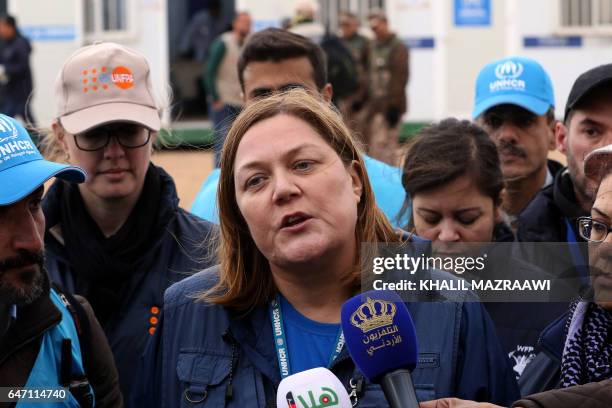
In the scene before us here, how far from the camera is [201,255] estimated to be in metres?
4.61

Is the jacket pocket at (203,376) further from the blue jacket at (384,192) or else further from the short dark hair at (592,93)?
the short dark hair at (592,93)

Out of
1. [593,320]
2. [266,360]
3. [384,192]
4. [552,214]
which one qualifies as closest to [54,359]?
[266,360]

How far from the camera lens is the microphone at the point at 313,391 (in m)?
2.74

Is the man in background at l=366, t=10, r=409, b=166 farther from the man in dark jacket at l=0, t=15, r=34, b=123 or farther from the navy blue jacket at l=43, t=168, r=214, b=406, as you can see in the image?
the navy blue jacket at l=43, t=168, r=214, b=406

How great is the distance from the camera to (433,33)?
18688mm

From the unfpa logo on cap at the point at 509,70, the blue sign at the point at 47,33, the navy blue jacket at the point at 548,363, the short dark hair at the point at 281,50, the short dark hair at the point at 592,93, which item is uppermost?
the blue sign at the point at 47,33

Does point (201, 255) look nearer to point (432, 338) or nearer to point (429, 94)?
point (432, 338)

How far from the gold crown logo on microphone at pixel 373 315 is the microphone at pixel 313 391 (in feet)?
0.46

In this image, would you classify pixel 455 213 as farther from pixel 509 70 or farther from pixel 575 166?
pixel 509 70

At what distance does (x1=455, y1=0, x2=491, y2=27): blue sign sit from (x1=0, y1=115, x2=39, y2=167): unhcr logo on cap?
1522 centimetres

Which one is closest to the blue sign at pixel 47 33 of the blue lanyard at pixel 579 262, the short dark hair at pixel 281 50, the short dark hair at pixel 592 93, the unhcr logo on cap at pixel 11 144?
the short dark hair at pixel 281 50

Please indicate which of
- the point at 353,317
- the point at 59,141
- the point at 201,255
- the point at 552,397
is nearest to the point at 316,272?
the point at 353,317

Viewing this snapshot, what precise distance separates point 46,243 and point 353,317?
6.81 feet

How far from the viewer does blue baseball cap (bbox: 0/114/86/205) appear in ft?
11.8
